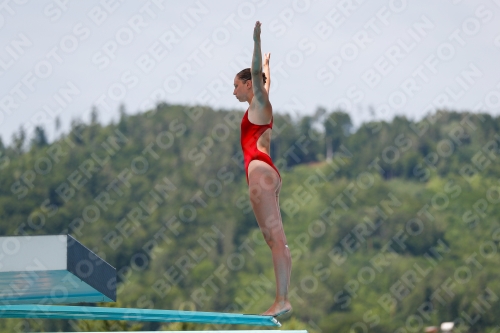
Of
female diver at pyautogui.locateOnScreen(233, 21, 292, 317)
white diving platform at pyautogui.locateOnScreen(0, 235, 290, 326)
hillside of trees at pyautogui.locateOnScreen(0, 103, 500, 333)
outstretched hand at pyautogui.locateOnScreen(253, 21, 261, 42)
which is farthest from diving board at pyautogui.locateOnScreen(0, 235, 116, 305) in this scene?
hillside of trees at pyautogui.locateOnScreen(0, 103, 500, 333)

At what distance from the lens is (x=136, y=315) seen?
6.54 m

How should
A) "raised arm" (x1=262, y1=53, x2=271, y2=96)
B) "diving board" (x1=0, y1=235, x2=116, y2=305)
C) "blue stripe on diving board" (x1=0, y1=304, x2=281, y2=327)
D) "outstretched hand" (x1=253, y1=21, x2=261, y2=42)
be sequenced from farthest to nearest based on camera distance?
1. "raised arm" (x1=262, y1=53, x2=271, y2=96)
2. "diving board" (x1=0, y1=235, x2=116, y2=305)
3. "outstretched hand" (x1=253, y1=21, x2=261, y2=42)
4. "blue stripe on diving board" (x1=0, y1=304, x2=281, y2=327)

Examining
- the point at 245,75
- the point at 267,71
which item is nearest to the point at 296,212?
the point at 267,71

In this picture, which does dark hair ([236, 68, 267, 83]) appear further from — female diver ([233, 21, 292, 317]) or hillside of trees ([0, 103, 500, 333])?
hillside of trees ([0, 103, 500, 333])

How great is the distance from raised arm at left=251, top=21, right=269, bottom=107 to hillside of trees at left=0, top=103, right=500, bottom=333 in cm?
5647

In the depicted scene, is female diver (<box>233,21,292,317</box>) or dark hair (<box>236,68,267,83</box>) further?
dark hair (<box>236,68,267,83</box>)

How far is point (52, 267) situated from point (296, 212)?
3088 inches

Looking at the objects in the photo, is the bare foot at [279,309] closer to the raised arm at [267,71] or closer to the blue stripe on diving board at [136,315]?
the blue stripe on diving board at [136,315]

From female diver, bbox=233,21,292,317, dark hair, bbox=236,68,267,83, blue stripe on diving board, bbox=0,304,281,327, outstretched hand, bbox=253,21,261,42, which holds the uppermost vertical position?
outstretched hand, bbox=253,21,261,42

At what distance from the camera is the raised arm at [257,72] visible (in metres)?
6.56

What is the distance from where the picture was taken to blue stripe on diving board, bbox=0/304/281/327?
641cm

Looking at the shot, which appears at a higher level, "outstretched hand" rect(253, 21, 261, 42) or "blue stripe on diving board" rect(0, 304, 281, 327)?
"outstretched hand" rect(253, 21, 261, 42)

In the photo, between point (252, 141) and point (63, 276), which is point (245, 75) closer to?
point (252, 141)

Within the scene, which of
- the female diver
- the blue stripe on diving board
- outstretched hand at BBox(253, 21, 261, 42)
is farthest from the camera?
the female diver
